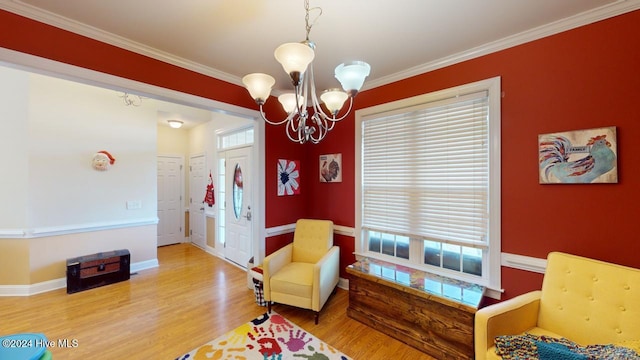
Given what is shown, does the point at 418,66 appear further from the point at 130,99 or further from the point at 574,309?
the point at 130,99

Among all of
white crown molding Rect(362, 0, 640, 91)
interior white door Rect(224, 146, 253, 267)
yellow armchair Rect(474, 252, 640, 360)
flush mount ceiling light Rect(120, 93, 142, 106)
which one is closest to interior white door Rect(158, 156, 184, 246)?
flush mount ceiling light Rect(120, 93, 142, 106)

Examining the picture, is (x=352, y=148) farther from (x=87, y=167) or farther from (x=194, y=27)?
(x=87, y=167)

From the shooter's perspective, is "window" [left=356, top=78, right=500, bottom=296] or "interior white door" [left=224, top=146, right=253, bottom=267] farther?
"interior white door" [left=224, top=146, right=253, bottom=267]

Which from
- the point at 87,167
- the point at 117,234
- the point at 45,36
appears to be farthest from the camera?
the point at 117,234

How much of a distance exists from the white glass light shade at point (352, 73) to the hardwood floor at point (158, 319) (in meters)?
2.17

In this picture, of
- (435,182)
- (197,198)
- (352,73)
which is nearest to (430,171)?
(435,182)

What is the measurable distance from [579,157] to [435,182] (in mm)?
1054

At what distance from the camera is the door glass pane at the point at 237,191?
4121 millimetres

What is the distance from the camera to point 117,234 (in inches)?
149

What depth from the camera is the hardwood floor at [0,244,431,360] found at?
2.14 metres

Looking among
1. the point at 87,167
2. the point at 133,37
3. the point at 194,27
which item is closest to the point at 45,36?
the point at 133,37

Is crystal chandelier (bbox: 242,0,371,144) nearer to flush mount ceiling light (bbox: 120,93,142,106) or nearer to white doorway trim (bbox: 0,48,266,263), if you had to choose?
white doorway trim (bbox: 0,48,266,263)

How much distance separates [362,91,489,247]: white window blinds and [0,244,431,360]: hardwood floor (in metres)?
1.16

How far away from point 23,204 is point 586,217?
5.94 meters
